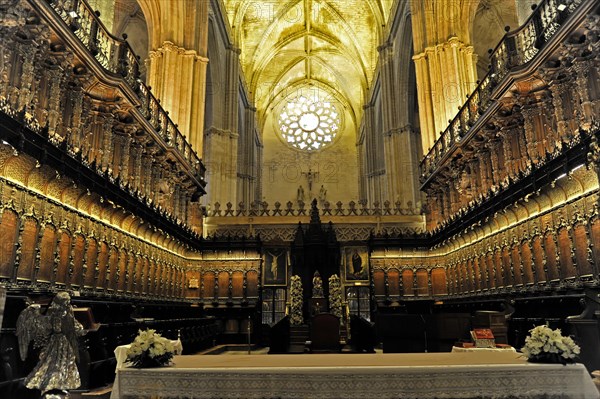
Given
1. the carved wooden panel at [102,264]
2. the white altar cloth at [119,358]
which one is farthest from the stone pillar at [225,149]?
the white altar cloth at [119,358]

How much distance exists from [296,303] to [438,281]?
5729mm

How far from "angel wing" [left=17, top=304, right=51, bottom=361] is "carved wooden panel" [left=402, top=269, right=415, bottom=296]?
15136mm

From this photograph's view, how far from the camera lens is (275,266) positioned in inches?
711

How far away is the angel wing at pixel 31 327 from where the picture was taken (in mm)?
4176

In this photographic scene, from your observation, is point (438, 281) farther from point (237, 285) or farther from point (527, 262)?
point (237, 285)

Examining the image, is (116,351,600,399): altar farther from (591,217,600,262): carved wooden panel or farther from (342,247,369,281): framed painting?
(342,247,369,281): framed painting

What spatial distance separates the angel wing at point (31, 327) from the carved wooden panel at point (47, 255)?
4144 mm

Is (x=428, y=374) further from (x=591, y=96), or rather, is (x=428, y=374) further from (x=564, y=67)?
(x=564, y=67)

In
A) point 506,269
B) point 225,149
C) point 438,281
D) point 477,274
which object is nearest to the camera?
point 506,269

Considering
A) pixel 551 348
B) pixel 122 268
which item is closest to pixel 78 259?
pixel 122 268

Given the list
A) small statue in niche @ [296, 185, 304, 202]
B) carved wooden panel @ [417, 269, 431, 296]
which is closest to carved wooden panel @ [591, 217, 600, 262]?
carved wooden panel @ [417, 269, 431, 296]

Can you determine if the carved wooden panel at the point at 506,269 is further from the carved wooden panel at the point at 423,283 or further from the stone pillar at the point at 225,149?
the stone pillar at the point at 225,149

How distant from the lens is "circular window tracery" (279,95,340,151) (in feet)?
131

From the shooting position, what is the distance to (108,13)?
13.1m
